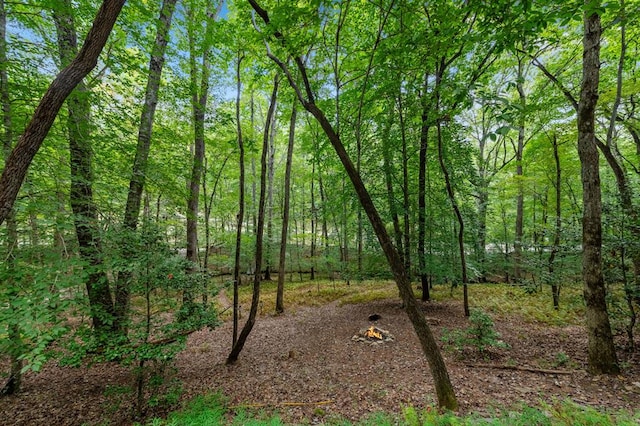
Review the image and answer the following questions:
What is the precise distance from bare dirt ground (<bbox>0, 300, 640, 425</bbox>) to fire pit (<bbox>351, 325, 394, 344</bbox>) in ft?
0.50

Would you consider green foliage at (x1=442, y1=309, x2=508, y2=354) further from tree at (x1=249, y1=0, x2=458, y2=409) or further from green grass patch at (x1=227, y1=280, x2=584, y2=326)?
green grass patch at (x1=227, y1=280, x2=584, y2=326)

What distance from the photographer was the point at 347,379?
15.3 feet

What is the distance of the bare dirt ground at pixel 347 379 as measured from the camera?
12.1 ft

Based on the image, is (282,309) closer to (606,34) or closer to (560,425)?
(560,425)

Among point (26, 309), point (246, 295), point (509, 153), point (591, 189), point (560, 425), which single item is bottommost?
point (246, 295)

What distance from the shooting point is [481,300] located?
891 centimetres

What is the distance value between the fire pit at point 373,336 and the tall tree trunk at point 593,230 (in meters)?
3.48

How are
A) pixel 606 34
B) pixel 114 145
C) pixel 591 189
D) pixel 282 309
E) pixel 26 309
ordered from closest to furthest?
1. pixel 26 309
2. pixel 591 189
3. pixel 114 145
4. pixel 606 34
5. pixel 282 309

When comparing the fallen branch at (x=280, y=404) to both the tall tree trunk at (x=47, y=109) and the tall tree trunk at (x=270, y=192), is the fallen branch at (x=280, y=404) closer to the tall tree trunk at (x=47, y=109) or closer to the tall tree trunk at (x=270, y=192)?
the tall tree trunk at (x=47, y=109)

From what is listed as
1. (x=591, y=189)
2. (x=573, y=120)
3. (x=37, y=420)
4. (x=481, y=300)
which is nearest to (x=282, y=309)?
(x=37, y=420)

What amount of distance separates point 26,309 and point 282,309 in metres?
7.80

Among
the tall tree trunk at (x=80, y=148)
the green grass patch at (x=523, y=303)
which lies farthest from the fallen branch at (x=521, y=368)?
the tall tree trunk at (x=80, y=148)

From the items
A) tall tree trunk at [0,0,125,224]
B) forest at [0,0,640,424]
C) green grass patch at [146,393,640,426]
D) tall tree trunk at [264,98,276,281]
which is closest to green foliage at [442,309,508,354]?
forest at [0,0,640,424]

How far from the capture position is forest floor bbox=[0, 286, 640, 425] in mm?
3682
